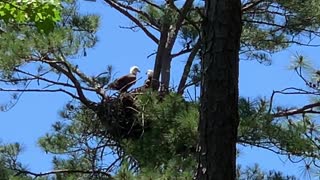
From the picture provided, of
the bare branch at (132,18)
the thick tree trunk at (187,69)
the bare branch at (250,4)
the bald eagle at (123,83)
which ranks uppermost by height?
the bare branch at (132,18)

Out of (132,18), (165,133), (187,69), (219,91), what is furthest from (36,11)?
(132,18)

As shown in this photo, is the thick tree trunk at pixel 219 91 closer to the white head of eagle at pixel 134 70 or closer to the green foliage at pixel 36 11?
the green foliage at pixel 36 11

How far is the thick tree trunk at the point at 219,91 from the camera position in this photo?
2240 mm

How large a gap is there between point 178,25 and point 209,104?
441 cm

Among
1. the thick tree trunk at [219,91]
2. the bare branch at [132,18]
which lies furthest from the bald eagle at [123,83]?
the thick tree trunk at [219,91]

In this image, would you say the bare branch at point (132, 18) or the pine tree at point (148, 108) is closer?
the pine tree at point (148, 108)

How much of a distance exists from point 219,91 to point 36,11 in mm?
979

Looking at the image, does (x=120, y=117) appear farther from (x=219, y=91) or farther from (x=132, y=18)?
(x=219, y=91)

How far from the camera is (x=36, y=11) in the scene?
299 cm

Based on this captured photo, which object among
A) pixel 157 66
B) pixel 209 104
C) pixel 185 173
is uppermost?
pixel 157 66

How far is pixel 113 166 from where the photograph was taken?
6.27 meters

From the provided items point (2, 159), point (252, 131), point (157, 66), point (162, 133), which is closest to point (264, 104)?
point (252, 131)

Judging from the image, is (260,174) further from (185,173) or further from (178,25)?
(185,173)

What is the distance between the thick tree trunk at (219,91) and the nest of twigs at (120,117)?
3668 millimetres
